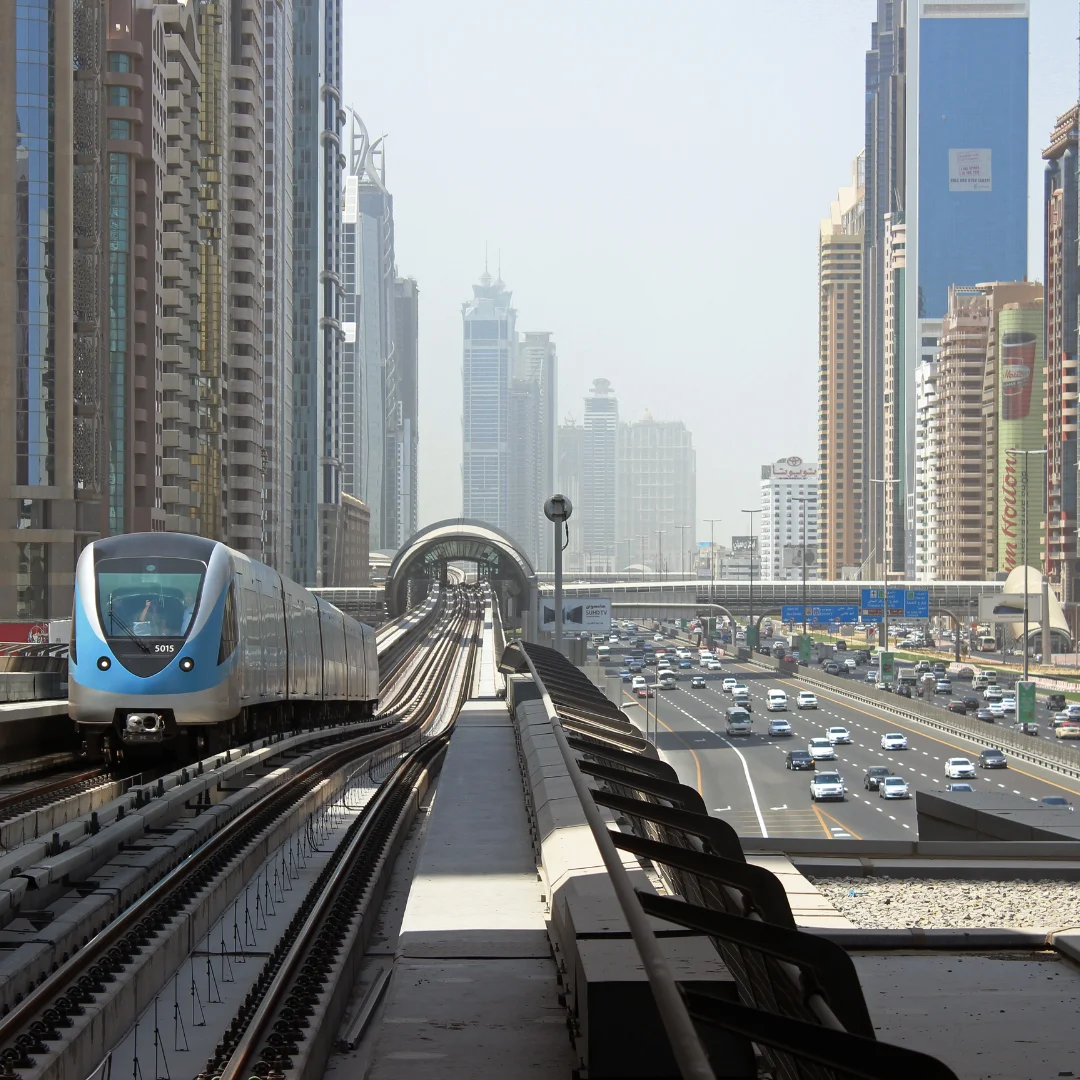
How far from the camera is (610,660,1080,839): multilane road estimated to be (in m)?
45.1

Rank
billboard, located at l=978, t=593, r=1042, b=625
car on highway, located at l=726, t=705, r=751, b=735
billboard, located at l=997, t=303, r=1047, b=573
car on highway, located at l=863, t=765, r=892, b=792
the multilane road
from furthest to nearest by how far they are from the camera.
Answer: billboard, located at l=997, t=303, r=1047, b=573 < billboard, located at l=978, t=593, r=1042, b=625 < car on highway, located at l=726, t=705, r=751, b=735 < car on highway, located at l=863, t=765, r=892, b=792 < the multilane road

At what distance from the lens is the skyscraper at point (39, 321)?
52.8 m

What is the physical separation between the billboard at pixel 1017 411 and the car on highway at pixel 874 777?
116 metres

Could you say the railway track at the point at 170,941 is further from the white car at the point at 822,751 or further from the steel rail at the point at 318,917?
the white car at the point at 822,751

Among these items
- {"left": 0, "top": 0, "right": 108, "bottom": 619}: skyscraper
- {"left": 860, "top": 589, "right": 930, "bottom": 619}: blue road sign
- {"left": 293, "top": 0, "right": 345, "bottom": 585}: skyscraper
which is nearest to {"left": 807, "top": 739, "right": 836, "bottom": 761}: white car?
{"left": 0, "top": 0, "right": 108, "bottom": 619}: skyscraper


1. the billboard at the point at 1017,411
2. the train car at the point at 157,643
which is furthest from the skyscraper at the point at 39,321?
the billboard at the point at 1017,411

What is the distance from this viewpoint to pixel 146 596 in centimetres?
1911

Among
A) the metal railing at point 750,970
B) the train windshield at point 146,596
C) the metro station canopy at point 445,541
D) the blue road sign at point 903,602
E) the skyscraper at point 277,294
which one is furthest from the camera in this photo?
the metro station canopy at point 445,541

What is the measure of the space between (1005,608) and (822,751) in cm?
4548

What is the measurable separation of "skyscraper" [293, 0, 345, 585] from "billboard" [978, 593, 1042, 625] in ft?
224

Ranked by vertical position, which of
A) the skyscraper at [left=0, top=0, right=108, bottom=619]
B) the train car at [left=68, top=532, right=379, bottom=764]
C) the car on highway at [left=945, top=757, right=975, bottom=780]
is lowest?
the car on highway at [left=945, top=757, right=975, bottom=780]

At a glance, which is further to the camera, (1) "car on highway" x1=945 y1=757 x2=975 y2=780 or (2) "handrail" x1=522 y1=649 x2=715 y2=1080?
(1) "car on highway" x1=945 y1=757 x2=975 y2=780

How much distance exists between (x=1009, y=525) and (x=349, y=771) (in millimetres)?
155924

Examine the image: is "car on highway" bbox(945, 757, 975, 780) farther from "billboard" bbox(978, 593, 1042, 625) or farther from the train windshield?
"billboard" bbox(978, 593, 1042, 625)
